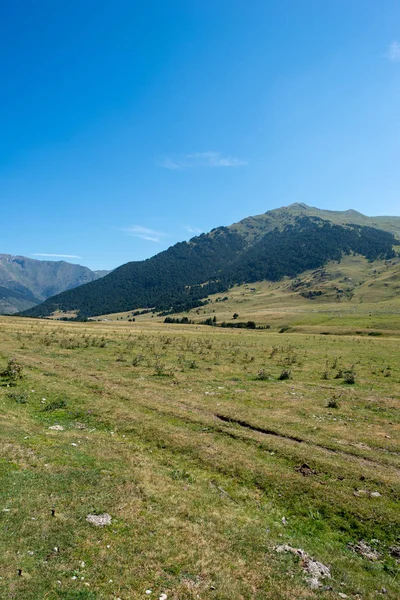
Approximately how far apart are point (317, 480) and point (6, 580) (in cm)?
1023

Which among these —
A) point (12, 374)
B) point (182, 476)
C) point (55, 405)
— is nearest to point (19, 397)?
point (55, 405)

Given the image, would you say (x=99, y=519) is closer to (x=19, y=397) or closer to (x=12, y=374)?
(x=19, y=397)

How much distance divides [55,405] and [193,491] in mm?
11265

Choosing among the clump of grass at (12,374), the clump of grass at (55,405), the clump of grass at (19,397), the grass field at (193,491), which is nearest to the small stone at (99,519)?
the grass field at (193,491)

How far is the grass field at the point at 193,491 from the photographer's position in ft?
24.5

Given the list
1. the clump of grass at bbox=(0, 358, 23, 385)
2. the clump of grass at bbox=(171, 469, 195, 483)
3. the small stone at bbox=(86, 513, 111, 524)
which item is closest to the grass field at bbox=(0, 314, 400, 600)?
the clump of grass at bbox=(171, 469, 195, 483)

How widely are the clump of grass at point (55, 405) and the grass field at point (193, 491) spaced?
13 centimetres

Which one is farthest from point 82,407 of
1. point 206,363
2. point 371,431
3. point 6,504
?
point 206,363

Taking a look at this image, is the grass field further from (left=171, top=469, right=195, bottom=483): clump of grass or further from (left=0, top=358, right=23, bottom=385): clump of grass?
(left=0, top=358, right=23, bottom=385): clump of grass

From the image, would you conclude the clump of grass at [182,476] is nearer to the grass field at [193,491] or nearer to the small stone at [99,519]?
the grass field at [193,491]

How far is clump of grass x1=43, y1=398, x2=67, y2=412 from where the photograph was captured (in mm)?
18306

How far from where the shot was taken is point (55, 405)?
61.3 feet

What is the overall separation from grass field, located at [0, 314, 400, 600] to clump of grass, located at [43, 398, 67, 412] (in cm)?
13

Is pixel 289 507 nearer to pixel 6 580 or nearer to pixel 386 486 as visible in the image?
pixel 386 486
